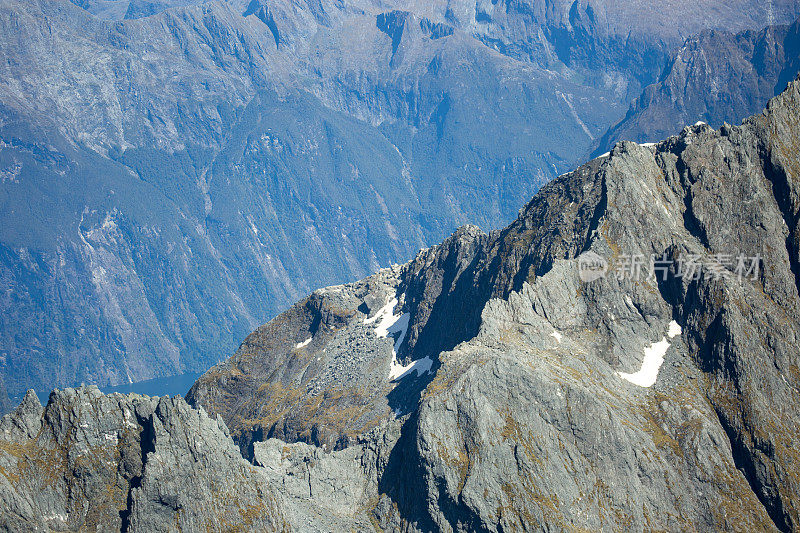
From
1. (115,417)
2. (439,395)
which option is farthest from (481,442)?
(115,417)

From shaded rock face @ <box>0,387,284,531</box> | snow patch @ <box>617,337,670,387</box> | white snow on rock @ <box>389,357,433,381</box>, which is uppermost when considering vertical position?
white snow on rock @ <box>389,357,433,381</box>

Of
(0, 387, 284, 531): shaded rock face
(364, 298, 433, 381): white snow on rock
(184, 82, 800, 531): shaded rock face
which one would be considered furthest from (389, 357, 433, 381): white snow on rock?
(0, 387, 284, 531): shaded rock face

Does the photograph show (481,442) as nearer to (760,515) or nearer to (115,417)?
(760,515)

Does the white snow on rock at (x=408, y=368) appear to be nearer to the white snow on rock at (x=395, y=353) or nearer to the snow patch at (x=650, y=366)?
the white snow on rock at (x=395, y=353)

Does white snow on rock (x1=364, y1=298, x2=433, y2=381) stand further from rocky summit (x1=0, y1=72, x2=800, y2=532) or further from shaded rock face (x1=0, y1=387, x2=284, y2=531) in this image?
shaded rock face (x1=0, y1=387, x2=284, y2=531)

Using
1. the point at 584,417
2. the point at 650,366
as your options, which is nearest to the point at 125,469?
the point at 584,417

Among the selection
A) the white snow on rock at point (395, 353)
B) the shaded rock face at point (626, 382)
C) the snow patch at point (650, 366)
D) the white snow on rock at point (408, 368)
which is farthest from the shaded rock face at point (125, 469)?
the white snow on rock at point (395, 353)

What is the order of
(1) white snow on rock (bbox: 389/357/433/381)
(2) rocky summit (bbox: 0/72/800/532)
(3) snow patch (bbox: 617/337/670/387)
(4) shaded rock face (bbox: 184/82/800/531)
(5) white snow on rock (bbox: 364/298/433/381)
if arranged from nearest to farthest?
(2) rocky summit (bbox: 0/72/800/532), (4) shaded rock face (bbox: 184/82/800/531), (3) snow patch (bbox: 617/337/670/387), (1) white snow on rock (bbox: 389/357/433/381), (5) white snow on rock (bbox: 364/298/433/381)
